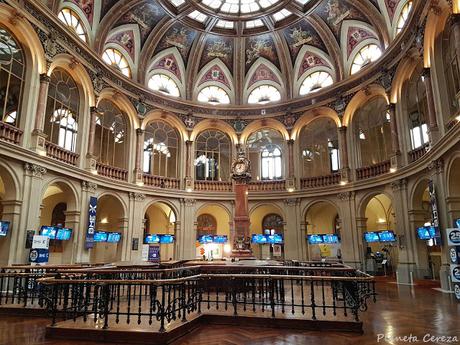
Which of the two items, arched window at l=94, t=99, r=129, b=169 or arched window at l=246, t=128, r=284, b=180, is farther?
arched window at l=246, t=128, r=284, b=180

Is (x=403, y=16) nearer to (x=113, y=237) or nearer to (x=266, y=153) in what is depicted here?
(x=266, y=153)

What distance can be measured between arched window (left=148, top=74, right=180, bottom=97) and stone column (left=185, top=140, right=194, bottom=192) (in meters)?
3.63

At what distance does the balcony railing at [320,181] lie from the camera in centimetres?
2073

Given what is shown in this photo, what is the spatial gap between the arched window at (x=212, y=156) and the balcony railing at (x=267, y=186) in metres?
1.91

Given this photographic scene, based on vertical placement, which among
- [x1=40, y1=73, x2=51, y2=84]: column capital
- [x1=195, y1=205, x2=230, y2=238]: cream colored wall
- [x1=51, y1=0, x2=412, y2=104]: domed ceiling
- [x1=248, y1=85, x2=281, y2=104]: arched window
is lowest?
[x1=195, y1=205, x2=230, y2=238]: cream colored wall

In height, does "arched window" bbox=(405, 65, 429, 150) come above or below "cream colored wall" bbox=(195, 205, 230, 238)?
above

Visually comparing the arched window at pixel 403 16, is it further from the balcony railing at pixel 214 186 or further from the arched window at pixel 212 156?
the balcony railing at pixel 214 186

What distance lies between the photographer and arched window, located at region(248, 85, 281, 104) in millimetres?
24250

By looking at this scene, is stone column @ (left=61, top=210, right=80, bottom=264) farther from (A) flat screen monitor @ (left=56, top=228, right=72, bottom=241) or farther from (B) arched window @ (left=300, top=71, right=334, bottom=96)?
(B) arched window @ (left=300, top=71, right=334, bottom=96)

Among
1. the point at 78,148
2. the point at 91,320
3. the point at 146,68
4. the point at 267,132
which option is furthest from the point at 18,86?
the point at 267,132

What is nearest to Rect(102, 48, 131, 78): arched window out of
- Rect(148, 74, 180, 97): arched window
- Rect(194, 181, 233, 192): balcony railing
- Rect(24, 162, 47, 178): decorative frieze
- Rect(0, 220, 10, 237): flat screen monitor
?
Rect(148, 74, 180, 97): arched window

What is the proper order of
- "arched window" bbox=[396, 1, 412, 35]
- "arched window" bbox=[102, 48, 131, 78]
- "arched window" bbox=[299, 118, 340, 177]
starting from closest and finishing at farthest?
"arched window" bbox=[396, 1, 412, 35] < "arched window" bbox=[102, 48, 131, 78] < "arched window" bbox=[299, 118, 340, 177]

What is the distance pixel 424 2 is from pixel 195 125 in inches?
560

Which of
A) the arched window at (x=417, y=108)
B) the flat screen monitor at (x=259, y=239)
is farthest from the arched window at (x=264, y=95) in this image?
the arched window at (x=417, y=108)
